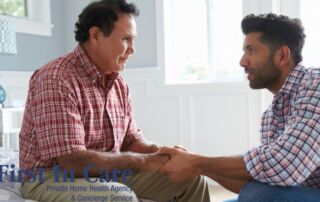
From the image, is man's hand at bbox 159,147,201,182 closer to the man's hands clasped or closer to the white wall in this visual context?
the man's hands clasped

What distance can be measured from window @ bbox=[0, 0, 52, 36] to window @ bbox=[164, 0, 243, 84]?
1071 mm

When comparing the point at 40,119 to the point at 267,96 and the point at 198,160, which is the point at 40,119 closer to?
the point at 198,160

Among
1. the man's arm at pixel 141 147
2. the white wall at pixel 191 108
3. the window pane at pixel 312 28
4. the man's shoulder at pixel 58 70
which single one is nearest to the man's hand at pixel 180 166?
the man's arm at pixel 141 147

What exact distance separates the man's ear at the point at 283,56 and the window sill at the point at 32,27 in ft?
8.61

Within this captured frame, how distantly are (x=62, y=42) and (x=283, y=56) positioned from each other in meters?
3.03

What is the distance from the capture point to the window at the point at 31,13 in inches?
150

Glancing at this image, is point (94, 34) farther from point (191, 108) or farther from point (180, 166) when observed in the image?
point (191, 108)

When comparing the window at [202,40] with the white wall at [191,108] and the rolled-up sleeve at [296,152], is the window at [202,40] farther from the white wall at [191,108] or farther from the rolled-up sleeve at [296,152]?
the rolled-up sleeve at [296,152]

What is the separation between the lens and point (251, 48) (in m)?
1.72

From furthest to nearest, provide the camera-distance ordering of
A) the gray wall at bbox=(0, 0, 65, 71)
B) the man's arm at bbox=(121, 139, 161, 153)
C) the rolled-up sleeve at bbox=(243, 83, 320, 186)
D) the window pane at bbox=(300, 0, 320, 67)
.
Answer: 1. the gray wall at bbox=(0, 0, 65, 71)
2. the window pane at bbox=(300, 0, 320, 67)
3. the man's arm at bbox=(121, 139, 161, 153)
4. the rolled-up sleeve at bbox=(243, 83, 320, 186)

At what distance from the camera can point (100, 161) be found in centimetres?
147

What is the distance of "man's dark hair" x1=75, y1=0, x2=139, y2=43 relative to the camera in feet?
5.69

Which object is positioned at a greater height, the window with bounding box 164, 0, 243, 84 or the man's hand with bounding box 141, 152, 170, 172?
the window with bounding box 164, 0, 243, 84

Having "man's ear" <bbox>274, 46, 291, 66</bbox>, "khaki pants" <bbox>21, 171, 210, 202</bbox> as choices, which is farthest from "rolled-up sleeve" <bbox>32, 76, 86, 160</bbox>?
"man's ear" <bbox>274, 46, 291, 66</bbox>
